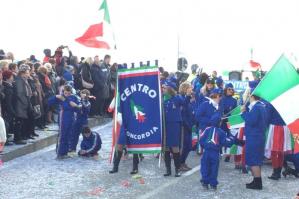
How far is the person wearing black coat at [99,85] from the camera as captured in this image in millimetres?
17016

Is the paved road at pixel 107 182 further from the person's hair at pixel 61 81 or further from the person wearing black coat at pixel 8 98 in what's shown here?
the person's hair at pixel 61 81

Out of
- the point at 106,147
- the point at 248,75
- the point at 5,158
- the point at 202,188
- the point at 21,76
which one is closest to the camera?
the point at 202,188

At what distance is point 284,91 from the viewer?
7.62 m

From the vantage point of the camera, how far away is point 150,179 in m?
10.2

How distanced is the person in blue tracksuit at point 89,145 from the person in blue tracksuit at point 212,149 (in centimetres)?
317

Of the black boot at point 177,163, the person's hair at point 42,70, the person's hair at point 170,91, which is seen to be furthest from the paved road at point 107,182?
the person's hair at point 42,70

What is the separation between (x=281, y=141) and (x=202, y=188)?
1.90 metres

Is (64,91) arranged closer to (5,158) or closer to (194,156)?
(5,158)

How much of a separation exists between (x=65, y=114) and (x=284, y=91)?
559 centimetres

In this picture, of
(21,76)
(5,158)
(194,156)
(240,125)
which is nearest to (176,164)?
(240,125)

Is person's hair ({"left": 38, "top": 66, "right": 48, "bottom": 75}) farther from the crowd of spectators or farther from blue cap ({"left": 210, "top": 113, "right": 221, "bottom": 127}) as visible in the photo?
blue cap ({"left": 210, "top": 113, "right": 221, "bottom": 127})

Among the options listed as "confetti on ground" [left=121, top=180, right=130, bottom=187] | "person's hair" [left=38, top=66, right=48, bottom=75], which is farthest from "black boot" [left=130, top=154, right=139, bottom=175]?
"person's hair" [left=38, top=66, right=48, bottom=75]

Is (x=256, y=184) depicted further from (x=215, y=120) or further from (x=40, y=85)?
(x=40, y=85)

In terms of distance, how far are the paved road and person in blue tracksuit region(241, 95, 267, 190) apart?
242 millimetres
